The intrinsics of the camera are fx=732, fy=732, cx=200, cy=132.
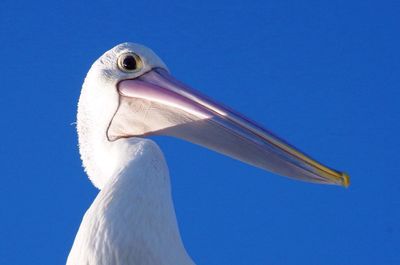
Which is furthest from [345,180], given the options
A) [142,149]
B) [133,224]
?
[133,224]

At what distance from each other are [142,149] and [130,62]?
0.85 metres

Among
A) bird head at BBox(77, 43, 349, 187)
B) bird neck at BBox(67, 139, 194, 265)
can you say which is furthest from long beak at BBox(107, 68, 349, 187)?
bird neck at BBox(67, 139, 194, 265)

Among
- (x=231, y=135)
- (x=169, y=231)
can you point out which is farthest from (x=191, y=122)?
(x=169, y=231)

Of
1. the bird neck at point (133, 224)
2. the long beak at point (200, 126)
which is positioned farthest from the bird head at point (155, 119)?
the bird neck at point (133, 224)

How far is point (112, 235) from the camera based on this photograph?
165 inches

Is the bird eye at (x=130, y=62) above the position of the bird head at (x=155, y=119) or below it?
above

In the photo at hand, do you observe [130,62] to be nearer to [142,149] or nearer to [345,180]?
[142,149]

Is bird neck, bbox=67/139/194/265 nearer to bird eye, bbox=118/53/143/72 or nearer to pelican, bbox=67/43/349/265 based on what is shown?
pelican, bbox=67/43/349/265

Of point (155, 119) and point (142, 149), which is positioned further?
point (155, 119)

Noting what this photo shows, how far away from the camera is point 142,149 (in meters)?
4.85

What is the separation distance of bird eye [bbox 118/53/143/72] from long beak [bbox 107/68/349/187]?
0.29 ft

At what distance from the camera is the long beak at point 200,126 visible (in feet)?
16.4

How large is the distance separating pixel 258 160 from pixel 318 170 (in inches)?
17.2

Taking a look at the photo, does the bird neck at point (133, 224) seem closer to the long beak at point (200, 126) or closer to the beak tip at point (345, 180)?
the long beak at point (200, 126)
